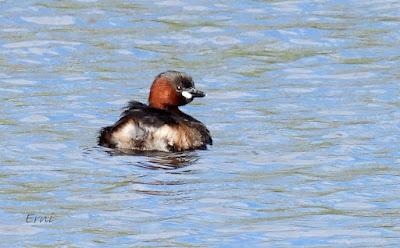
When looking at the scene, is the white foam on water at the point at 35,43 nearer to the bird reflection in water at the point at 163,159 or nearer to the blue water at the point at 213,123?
the blue water at the point at 213,123

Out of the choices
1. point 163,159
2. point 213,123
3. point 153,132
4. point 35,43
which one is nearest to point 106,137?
point 153,132

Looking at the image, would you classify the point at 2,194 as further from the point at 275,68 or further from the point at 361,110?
the point at 275,68

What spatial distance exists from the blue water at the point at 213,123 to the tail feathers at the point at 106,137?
115mm

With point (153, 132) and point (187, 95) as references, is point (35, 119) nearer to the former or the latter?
point (187, 95)

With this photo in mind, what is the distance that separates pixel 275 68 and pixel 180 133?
363cm

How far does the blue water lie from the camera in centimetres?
1045

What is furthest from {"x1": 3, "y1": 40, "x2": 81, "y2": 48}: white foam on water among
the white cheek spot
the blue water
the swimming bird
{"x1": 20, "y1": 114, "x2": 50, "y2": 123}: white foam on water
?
the swimming bird

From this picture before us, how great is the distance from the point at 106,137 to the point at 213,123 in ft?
5.16

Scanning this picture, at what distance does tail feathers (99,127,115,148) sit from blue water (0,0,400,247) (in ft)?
0.38

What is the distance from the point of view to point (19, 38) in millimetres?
17406

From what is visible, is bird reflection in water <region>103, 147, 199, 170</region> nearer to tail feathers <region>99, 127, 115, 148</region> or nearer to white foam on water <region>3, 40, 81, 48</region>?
tail feathers <region>99, 127, 115, 148</region>

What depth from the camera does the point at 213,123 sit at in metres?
14.2

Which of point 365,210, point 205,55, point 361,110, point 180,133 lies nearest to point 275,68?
point 205,55

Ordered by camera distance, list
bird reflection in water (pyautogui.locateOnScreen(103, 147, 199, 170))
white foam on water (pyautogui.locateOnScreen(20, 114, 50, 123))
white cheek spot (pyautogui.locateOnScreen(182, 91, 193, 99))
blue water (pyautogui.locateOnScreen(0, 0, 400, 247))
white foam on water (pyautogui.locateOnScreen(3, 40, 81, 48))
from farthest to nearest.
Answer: white foam on water (pyautogui.locateOnScreen(3, 40, 81, 48)) → white foam on water (pyautogui.locateOnScreen(20, 114, 50, 123)) → white cheek spot (pyautogui.locateOnScreen(182, 91, 193, 99)) → bird reflection in water (pyautogui.locateOnScreen(103, 147, 199, 170)) → blue water (pyautogui.locateOnScreen(0, 0, 400, 247))
